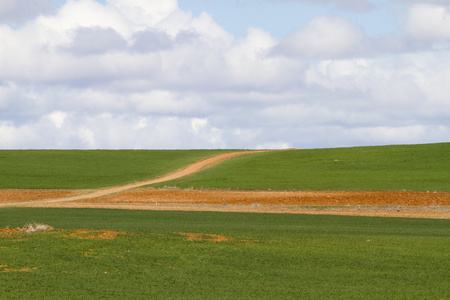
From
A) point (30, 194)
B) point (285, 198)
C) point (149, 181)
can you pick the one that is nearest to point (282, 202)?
point (285, 198)

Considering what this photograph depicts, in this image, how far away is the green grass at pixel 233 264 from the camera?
15555 millimetres

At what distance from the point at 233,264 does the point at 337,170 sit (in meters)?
52.0

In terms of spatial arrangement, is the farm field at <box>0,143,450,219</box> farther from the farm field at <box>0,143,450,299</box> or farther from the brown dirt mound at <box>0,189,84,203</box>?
the farm field at <box>0,143,450,299</box>

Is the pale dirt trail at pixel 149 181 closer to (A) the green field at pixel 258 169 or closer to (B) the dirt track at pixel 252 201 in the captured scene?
(B) the dirt track at pixel 252 201

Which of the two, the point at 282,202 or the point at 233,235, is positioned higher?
the point at 282,202

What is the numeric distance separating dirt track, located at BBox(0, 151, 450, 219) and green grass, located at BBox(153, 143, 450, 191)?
3.94 m

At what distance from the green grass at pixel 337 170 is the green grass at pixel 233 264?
2712 cm

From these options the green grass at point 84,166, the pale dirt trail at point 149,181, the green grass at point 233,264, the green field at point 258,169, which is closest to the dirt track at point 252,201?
the pale dirt trail at point 149,181

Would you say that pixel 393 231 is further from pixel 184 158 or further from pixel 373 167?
pixel 184 158

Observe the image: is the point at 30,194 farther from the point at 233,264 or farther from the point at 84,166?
the point at 233,264

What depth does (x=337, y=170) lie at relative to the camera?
228 ft

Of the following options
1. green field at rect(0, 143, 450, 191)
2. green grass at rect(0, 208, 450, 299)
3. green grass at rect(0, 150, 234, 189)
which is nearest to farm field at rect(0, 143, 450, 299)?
green grass at rect(0, 208, 450, 299)

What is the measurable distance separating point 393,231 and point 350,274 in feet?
37.5

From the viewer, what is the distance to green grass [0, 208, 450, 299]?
1555 cm
